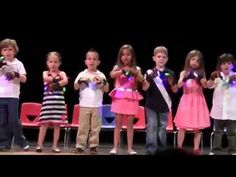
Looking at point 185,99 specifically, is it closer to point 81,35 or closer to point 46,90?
point 46,90

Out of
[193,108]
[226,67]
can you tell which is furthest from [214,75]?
[193,108]

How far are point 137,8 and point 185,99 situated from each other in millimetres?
1664

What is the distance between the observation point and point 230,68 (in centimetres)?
502

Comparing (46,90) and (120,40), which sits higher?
(120,40)

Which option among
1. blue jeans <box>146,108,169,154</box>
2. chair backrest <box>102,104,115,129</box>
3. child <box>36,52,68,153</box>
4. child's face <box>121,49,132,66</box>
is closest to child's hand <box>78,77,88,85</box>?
child <box>36,52,68,153</box>

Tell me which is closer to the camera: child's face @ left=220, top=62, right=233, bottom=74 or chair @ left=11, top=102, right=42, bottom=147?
child's face @ left=220, top=62, right=233, bottom=74

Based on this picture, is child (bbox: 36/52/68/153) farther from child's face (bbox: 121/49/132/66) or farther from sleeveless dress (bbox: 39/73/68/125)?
child's face (bbox: 121/49/132/66)

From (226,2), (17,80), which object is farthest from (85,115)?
(226,2)

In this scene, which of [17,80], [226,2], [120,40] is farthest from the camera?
[120,40]

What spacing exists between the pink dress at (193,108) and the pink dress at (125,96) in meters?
0.51

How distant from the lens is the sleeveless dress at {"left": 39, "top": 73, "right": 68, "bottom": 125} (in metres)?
4.73

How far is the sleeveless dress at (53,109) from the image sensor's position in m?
4.73

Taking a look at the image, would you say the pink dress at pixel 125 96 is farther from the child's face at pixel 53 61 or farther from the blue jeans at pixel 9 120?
the blue jeans at pixel 9 120

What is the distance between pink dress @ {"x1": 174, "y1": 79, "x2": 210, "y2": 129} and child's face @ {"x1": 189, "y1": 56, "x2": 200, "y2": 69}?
0.52ft
